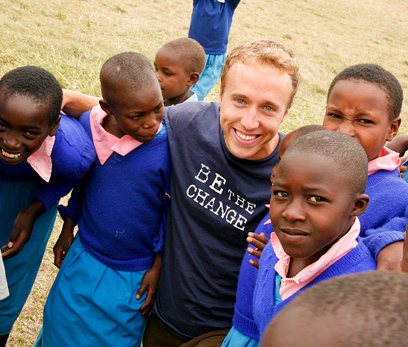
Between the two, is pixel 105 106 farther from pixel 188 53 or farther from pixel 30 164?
pixel 188 53

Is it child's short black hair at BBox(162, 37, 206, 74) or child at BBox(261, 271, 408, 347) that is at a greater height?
child at BBox(261, 271, 408, 347)

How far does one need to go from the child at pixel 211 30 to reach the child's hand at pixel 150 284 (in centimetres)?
328

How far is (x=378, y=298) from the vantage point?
0.62 metres

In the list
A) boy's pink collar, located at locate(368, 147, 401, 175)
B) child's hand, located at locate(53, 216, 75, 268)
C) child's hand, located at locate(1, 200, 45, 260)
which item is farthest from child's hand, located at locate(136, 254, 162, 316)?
boy's pink collar, located at locate(368, 147, 401, 175)

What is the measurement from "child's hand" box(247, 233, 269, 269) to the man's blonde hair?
589 millimetres

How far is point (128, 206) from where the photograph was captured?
190cm

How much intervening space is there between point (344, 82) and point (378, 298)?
48.9 inches

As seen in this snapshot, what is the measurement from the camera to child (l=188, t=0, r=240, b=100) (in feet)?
16.8

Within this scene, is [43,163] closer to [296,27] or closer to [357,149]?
[357,149]

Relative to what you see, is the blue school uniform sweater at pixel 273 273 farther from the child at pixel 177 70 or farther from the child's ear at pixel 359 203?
the child at pixel 177 70

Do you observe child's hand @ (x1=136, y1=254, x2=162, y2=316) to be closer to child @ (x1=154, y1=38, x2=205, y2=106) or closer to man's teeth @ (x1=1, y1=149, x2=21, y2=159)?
man's teeth @ (x1=1, y1=149, x2=21, y2=159)

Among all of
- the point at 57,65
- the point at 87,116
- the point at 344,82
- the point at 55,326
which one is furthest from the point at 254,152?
the point at 57,65

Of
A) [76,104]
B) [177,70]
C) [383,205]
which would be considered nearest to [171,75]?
[177,70]

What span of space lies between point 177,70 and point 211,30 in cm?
190
